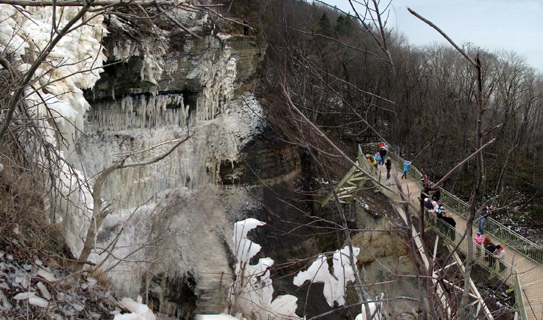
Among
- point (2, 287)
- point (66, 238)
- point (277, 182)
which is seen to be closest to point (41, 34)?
point (66, 238)

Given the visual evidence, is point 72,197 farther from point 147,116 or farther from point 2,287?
point 147,116

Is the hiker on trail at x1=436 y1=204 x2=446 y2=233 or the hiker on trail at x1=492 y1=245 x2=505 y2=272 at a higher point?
the hiker on trail at x1=436 y1=204 x2=446 y2=233

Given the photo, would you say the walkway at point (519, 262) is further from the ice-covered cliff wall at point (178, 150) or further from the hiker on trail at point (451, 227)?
the ice-covered cliff wall at point (178, 150)

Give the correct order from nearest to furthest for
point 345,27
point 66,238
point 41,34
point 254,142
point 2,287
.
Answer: point 2,287
point 66,238
point 41,34
point 254,142
point 345,27

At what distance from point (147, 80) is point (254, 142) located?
3609mm

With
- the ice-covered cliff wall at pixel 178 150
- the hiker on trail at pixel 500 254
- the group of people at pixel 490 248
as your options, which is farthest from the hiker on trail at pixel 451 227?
the ice-covered cliff wall at pixel 178 150

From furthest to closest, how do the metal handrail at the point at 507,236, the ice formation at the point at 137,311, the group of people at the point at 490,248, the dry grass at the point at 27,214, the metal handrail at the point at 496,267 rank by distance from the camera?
the metal handrail at the point at 507,236 < the group of people at the point at 490,248 < the metal handrail at the point at 496,267 < the dry grass at the point at 27,214 < the ice formation at the point at 137,311

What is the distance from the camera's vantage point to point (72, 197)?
502cm

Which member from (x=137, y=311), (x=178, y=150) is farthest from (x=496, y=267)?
(x=178, y=150)

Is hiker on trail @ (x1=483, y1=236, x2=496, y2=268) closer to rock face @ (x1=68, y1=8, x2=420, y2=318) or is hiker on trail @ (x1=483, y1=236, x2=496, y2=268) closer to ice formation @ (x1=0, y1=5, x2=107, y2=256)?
rock face @ (x1=68, y1=8, x2=420, y2=318)

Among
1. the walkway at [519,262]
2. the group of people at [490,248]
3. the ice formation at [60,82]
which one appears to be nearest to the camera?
the ice formation at [60,82]

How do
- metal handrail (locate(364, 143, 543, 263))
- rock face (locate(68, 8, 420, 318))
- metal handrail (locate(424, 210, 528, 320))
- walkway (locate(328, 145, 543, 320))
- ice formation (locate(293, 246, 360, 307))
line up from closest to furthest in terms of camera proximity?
ice formation (locate(293, 246, 360, 307)), metal handrail (locate(424, 210, 528, 320)), walkway (locate(328, 145, 543, 320)), metal handrail (locate(364, 143, 543, 263)), rock face (locate(68, 8, 420, 318))

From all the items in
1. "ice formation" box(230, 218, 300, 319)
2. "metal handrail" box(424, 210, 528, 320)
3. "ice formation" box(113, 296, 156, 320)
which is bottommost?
"metal handrail" box(424, 210, 528, 320)

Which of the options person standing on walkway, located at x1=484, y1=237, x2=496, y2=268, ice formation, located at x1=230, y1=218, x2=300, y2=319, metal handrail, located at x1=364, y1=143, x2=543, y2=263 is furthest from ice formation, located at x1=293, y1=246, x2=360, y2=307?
person standing on walkway, located at x1=484, y1=237, x2=496, y2=268
